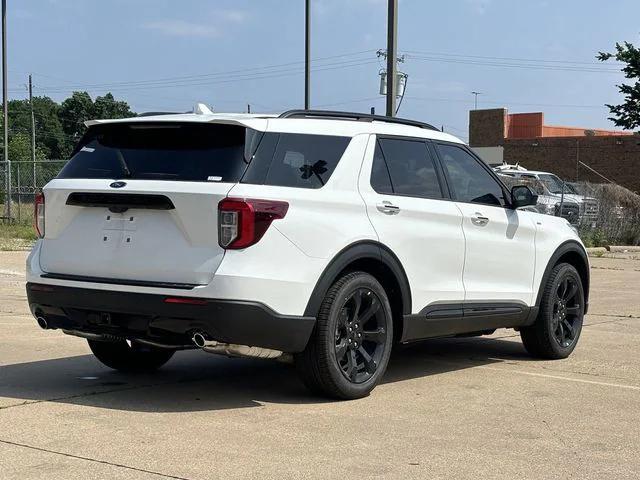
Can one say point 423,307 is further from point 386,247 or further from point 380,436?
point 380,436

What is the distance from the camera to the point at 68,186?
6.03 metres

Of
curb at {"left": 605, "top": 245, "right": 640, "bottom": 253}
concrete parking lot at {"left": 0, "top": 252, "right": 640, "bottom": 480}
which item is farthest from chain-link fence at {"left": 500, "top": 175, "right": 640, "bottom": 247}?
concrete parking lot at {"left": 0, "top": 252, "right": 640, "bottom": 480}

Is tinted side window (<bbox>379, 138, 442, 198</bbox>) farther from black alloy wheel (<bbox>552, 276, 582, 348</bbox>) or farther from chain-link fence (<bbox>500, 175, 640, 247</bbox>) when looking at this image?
chain-link fence (<bbox>500, 175, 640, 247</bbox>)

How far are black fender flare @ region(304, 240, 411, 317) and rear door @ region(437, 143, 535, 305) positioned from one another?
817 millimetres

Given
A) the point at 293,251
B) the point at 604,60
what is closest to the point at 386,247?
the point at 293,251

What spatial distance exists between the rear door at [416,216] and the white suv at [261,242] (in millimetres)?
13

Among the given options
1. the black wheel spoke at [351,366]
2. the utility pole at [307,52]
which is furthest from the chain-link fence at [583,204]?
the black wheel spoke at [351,366]

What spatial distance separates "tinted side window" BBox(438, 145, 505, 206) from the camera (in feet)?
23.3

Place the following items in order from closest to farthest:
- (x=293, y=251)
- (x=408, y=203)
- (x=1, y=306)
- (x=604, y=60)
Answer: (x=293, y=251) → (x=408, y=203) → (x=1, y=306) → (x=604, y=60)

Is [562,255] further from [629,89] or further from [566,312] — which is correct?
[629,89]

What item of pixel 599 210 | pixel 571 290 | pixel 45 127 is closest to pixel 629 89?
pixel 599 210

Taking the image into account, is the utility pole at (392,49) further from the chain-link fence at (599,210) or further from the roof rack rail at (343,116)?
the chain-link fence at (599,210)

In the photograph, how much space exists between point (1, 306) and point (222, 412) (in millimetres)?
6295

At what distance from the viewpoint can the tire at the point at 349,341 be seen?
5.78 meters
